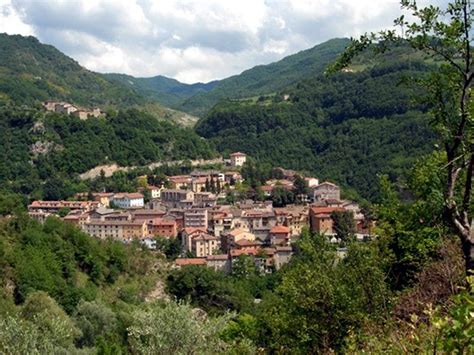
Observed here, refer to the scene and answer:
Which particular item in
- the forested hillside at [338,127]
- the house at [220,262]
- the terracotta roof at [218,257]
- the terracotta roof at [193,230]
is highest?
the forested hillside at [338,127]

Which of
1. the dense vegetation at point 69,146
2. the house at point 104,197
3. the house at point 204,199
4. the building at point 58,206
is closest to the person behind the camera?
the building at point 58,206

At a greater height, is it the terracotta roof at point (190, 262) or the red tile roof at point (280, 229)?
the red tile roof at point (280, 229)

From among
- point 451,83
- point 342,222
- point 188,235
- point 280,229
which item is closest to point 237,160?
point 280,229

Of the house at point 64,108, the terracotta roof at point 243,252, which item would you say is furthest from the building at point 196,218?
the house at point 64,108

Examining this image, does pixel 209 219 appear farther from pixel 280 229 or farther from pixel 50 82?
pixel 50 82

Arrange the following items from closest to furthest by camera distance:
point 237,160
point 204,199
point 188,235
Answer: point 188,235, point 204,199, point 237,160

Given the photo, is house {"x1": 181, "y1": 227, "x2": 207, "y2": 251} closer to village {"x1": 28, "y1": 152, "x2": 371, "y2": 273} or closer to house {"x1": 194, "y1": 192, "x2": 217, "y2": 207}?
village {"x1": 28, "y1": 152, "x2": 371, "y2": 273}

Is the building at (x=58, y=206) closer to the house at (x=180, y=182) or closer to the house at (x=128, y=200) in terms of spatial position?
the house at (x=128, y=200)
